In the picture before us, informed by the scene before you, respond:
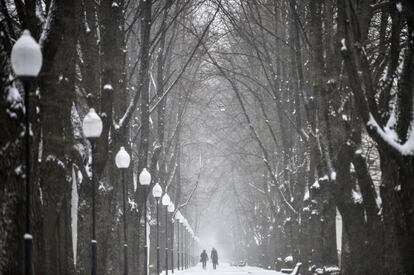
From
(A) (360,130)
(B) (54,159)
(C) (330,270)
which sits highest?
(A) (360,130)

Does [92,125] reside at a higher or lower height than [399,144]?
higher

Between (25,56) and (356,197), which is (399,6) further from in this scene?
(25,56)

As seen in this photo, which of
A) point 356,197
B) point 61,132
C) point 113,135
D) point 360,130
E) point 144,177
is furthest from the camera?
point 144,177

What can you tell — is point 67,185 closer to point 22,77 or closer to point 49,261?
point 49,261

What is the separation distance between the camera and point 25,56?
24.6 feet

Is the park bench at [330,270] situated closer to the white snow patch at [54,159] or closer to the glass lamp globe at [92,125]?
the glass lamp globe at [92,125]

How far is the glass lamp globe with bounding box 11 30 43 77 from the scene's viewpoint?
24.5 feet

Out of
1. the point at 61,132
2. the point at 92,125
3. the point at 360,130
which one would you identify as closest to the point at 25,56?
the point at 61,132

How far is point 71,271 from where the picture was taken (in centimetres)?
1169

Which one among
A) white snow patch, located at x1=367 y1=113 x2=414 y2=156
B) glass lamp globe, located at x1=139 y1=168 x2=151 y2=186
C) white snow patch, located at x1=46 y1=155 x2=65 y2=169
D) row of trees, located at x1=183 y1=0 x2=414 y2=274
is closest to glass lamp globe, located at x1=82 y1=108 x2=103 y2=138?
white snow patch, located at x1=46 y1=155 x2=65 y2=169

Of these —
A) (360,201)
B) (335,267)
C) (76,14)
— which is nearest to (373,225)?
(360,201)

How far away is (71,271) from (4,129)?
4.06m

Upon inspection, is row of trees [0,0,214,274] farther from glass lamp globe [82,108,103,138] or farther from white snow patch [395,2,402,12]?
white snow patch [395,2,402,12]

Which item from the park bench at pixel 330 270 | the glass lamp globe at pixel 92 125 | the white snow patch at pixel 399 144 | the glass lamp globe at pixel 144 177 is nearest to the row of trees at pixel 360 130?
the white snow patch at pixel 399 144
